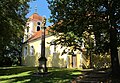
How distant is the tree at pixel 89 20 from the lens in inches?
653

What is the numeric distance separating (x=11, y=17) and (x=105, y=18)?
1587 cm

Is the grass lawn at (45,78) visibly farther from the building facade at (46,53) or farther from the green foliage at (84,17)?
the building facade at (46,53)

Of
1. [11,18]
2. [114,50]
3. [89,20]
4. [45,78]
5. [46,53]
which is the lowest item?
[45,78]

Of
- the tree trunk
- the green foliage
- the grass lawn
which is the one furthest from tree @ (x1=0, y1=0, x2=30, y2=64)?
the tree trunk

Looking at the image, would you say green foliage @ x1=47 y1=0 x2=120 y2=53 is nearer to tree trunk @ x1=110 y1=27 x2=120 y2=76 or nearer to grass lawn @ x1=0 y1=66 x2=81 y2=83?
tree trunk @ x1=110 y1=27 x2=120 y2=76

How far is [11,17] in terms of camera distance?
98.6 feet

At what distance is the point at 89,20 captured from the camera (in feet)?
56.6

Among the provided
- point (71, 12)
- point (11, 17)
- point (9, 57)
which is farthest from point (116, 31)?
point (9, 57)

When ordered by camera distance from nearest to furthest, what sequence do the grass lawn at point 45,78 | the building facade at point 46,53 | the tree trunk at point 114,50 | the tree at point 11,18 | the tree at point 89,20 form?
the tree at point 89,20 < the tree trunk at point 114,50 < the grass lawn at point 45,78 < the tree at point 11,18 < the building facade at point 46,53

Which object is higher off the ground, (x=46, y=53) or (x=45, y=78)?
(x=46, y=53)

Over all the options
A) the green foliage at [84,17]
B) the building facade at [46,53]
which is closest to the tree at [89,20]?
the green foliage at [84,17]

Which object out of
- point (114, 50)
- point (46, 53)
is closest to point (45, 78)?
point (114, 50)

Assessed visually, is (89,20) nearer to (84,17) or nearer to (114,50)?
(84,17)

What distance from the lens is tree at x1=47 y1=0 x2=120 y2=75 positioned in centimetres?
1659
